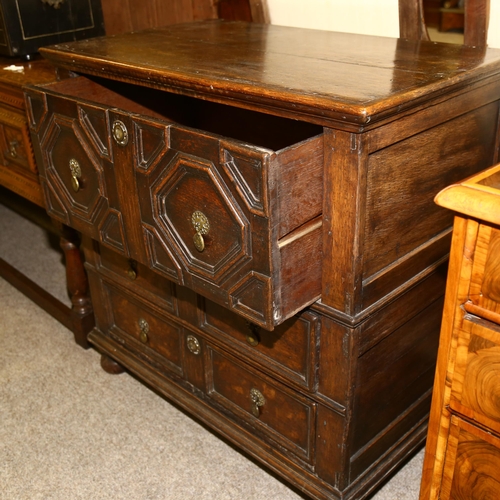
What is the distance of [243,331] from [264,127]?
57 cm

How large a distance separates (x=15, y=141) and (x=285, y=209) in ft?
4.25

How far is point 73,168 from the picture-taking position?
149 centimetres

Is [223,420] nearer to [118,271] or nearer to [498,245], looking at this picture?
[118,271]

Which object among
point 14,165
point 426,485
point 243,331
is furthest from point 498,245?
point 14,165

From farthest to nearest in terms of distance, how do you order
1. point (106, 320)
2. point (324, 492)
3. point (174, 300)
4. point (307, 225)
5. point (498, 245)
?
point (106, 320), point (174, 300), point (324, 492), point (307, 225), point (498, 245)

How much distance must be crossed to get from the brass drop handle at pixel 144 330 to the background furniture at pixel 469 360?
0.91 m

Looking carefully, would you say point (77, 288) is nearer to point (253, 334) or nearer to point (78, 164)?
point (78, 164)

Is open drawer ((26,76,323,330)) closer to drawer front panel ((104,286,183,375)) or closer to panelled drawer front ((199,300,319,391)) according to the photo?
panelled drawer front ((199,300,319,391))

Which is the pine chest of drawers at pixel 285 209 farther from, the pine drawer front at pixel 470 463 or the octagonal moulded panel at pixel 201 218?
the pine drawer front at pixel 470 463

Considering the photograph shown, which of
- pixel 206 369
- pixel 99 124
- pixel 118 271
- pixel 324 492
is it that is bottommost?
pixel 324 492

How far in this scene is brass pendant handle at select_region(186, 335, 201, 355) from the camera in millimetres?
1698

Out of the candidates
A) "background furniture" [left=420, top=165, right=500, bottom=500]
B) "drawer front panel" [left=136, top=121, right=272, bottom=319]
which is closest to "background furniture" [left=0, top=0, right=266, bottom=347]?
"drawer front panel" [left=136, top=121, right=272, bottom=319]

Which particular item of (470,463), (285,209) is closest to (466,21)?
(285,209)

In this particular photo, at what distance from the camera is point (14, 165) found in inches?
84.7
